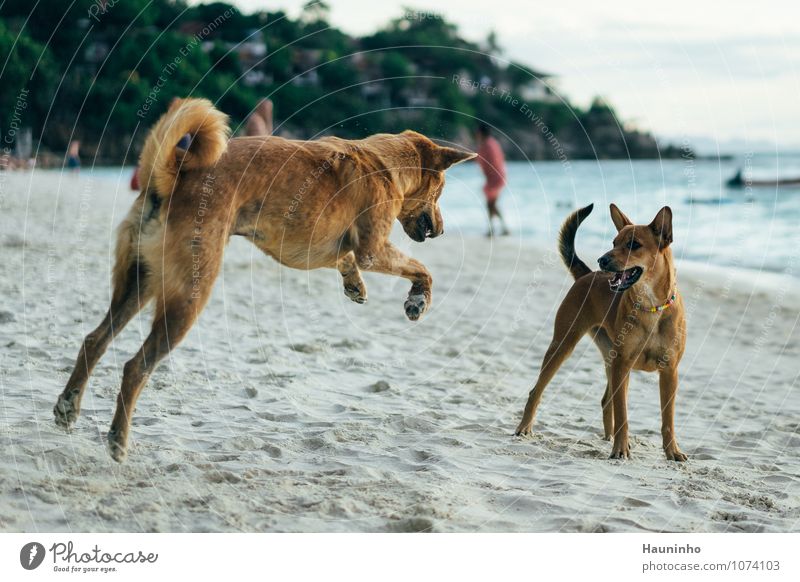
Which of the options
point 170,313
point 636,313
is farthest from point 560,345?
point 170,313

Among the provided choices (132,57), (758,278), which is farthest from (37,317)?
(132,57)

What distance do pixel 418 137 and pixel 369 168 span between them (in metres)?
0.71

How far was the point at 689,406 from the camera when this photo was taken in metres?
8.98

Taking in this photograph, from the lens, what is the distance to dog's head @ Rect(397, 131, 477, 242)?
726 centimetres

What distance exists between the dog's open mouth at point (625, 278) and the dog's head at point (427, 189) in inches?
56.5

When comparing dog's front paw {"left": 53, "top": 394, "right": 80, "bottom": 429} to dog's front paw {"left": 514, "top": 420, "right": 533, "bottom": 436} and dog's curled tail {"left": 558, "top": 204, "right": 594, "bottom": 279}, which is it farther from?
dog's curled tail {"left": 558, "top": 204, "right": 594, "bottom": 279}

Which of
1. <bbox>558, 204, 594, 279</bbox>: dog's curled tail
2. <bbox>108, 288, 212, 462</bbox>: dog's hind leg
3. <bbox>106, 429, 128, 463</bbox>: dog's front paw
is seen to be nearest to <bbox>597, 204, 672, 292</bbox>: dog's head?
<bbox>558, 204, 594, 279</bbox>: dog's curled tail

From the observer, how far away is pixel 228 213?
19.9 feet

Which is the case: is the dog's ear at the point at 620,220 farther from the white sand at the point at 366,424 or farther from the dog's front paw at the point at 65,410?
the dog's front paw at the point at 65,410

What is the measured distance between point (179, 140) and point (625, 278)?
3.27 m

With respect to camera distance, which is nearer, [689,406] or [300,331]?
[689,406]

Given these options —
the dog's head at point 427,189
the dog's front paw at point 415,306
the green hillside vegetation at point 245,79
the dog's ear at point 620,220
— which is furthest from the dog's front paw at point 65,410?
the green hillside vegetation at point 245,79

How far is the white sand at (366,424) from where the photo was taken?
5.55m
